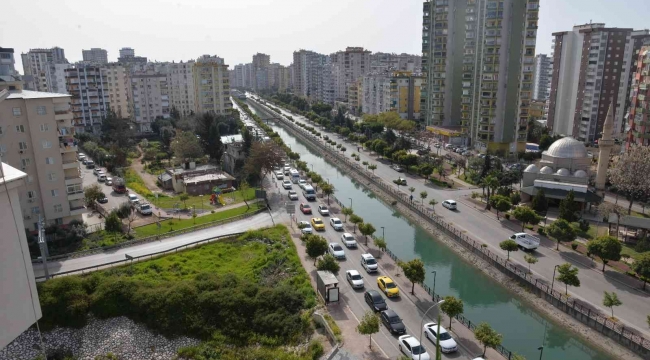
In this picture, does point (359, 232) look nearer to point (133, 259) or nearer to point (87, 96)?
point (133, 259)

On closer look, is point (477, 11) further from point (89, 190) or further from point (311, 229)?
point (89, 190)

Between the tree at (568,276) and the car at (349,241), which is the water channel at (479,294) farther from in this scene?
the car at (349,241)

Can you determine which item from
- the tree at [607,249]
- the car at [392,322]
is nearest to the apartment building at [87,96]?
the car at [392,322]

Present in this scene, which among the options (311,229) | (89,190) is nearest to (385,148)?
(311,229)

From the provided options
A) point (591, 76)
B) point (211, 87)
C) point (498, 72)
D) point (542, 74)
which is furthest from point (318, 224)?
point (542, 74)

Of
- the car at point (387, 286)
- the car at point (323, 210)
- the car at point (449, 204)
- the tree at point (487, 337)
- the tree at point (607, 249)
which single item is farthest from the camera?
the car at point (449, 204)
